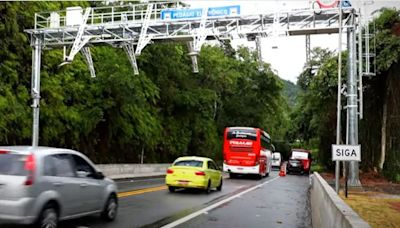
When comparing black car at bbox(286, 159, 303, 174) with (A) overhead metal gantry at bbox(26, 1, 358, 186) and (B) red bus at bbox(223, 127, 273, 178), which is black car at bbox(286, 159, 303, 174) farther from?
(A) overhead metal gantry at bbox(26, 1, 358, 186)

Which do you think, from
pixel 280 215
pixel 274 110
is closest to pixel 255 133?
pixel 280 215

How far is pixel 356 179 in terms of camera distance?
914 inches

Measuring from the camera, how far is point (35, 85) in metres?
25.4

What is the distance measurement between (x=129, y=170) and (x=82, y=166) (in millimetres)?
24035

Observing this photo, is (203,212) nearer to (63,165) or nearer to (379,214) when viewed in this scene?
(379,214)

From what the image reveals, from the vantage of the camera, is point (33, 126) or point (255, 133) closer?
point (33, 126)

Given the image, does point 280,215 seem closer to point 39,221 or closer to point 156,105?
point 39,221

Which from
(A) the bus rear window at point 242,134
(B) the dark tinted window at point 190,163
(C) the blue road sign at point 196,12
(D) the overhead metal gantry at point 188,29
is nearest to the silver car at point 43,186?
(B) the dark tinted window at point 190,163

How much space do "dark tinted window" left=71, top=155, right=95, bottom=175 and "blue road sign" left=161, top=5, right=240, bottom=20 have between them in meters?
14.8

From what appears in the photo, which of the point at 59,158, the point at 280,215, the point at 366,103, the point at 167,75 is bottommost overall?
the point at 280,215

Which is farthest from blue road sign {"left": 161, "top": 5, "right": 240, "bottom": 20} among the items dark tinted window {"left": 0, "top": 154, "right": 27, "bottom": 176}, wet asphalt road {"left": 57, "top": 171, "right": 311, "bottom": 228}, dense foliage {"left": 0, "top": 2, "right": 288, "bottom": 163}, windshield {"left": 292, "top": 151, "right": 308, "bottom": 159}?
Answer: windshield {"left": 292, "top": 151, "right": 308, "bottom": 159}

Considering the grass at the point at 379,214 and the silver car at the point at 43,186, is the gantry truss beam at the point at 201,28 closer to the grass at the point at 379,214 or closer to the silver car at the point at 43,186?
the grass at the point at 379,214

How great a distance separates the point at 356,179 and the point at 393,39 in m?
11.5

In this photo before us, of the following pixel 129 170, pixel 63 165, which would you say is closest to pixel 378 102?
pixel 129 170
